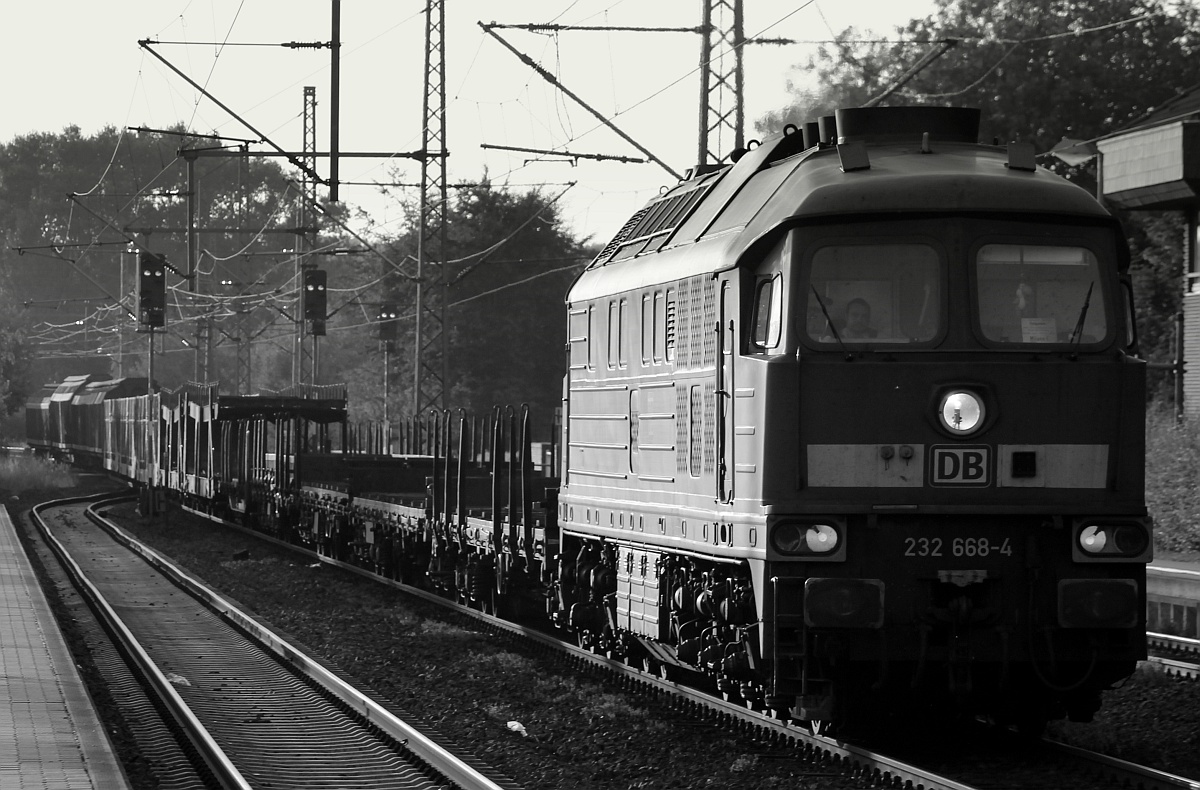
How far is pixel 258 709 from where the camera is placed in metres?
13.3

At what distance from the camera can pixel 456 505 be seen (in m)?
19.5

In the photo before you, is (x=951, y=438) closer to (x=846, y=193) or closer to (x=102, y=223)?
(x=846, y=193)

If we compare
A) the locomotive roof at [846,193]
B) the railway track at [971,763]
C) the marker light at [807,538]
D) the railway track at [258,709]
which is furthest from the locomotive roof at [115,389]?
the marker light at [807,538]

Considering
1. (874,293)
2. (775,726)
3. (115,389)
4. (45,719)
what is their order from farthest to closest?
(115,389) → (45,719) → (775,726) → (874,293)

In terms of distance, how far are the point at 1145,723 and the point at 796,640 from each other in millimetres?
3414

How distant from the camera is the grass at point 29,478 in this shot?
175 ft

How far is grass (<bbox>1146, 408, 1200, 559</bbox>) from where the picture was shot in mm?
24062

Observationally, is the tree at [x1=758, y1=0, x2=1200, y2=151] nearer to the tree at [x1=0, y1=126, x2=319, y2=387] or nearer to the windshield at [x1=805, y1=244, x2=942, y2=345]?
the windshield at [x1=805, y1=244, x2=942, y2=345]

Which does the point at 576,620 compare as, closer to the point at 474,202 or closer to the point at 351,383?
the point at 474,202

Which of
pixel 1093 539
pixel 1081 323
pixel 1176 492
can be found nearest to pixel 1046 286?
pixel 1081 323

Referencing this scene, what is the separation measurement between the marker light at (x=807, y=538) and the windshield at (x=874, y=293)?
3.45 ft

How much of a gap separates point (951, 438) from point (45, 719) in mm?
6229

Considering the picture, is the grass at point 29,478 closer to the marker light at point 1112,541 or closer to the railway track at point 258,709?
the railway track at point 258,709

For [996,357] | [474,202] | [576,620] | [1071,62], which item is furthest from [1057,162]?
[996,357]
